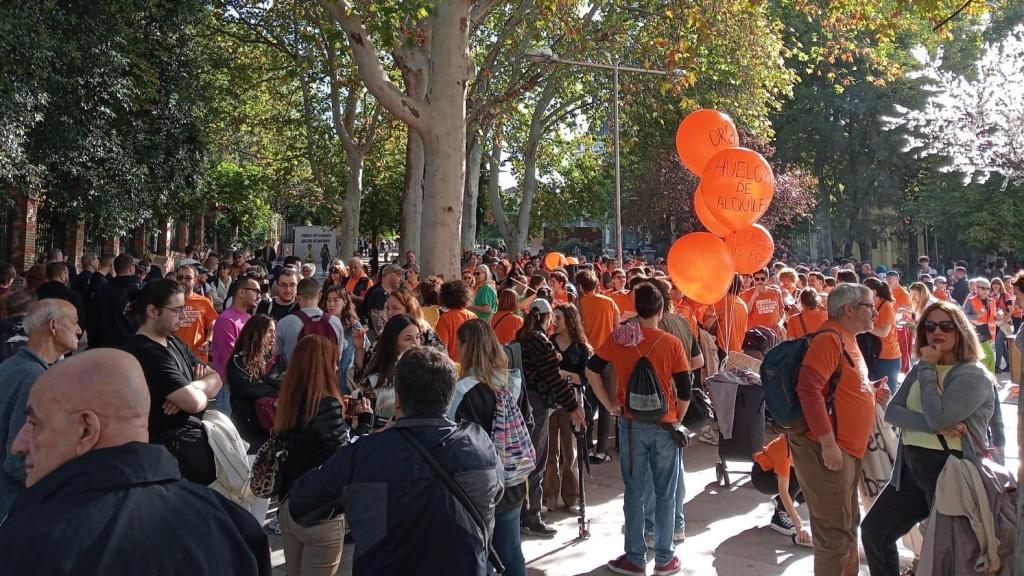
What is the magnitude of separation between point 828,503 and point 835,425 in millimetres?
404

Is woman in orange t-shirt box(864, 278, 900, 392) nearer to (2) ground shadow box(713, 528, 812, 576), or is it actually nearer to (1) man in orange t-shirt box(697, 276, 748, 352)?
(1) man in orange t-shirt box(697, 276, 748, 352)

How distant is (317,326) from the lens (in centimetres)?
620

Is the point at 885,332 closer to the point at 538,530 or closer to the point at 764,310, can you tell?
the point at 764,310

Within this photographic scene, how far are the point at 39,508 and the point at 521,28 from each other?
18490mm

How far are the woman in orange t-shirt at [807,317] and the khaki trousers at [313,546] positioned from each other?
17.3ft

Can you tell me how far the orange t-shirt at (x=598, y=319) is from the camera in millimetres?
7746

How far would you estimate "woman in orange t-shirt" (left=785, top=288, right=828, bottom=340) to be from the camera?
762 cm

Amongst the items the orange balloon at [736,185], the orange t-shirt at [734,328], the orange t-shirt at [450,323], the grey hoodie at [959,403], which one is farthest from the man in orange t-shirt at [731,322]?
the grey hoodie at [959,403]

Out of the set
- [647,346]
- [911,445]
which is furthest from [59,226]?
[911,445]

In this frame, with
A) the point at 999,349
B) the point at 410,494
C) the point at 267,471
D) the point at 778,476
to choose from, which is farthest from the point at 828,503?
the point at 999,349

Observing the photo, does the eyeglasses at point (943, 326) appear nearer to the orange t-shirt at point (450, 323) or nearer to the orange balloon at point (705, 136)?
the orange t-shirt at point (450, 323)

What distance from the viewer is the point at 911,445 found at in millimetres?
3930

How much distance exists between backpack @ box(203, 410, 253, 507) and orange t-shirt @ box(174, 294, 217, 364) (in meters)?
3.90

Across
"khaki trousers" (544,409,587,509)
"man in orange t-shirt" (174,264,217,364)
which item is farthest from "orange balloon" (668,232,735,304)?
"man in orange t-shirt" (174,264,217,364)
